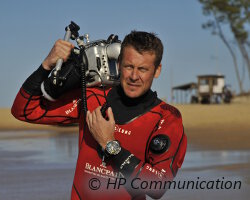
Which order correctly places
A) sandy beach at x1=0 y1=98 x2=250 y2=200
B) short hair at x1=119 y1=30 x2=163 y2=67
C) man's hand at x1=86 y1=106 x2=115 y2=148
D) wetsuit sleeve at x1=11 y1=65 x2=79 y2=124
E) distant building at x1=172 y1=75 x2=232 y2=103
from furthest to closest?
distant building at x1=172 y1=75 x2=232 y2=103
sandy beach at x1=0 y1=98 x2=250 y2=200
wetsuit sleeve at x1=11 y1=65 x2=79 y2=124
short hair at x1=119 y1=30 x2=163 y2=67
man's hand at x1=86 y1=106 x2=115 y2=148

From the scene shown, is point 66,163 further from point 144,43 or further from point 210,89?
point 210,89

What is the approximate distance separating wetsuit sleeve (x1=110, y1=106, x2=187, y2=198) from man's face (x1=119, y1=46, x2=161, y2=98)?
25cm

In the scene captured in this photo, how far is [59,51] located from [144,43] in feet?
1.73

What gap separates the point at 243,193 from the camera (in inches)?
350

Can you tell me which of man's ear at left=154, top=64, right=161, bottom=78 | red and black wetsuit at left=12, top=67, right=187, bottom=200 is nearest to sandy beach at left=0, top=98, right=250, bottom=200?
red and black wetsuit at left=12, top=67, right=187, bottom=200

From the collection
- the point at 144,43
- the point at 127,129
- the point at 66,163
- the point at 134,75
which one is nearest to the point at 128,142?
the point at 127,129

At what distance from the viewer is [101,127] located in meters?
3.44

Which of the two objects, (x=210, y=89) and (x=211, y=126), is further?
(x=210, y=89)

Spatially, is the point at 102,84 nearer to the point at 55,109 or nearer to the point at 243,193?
the point at 55,109

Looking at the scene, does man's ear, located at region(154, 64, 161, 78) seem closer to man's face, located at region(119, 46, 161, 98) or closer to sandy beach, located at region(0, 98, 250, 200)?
man's face, located at region(119, 46, 161, 98)

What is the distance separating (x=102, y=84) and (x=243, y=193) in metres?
5.61

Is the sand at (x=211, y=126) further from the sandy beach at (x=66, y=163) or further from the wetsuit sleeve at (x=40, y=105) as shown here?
the wetsuit sleeve at (x=40, y=105)

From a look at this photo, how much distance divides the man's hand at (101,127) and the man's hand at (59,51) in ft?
1.42

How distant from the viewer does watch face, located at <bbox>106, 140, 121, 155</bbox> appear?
3.44 meters
